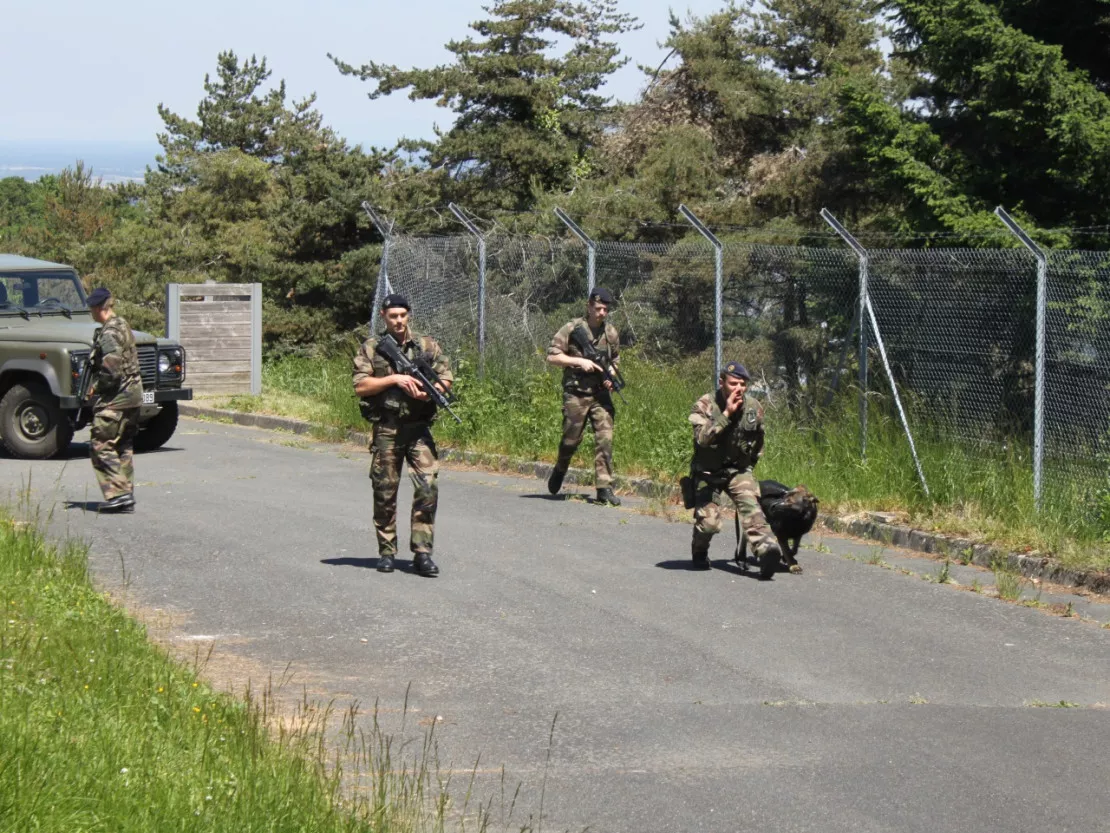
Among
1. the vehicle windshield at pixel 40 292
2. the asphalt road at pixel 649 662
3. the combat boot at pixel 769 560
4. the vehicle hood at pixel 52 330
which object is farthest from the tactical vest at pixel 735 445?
the vehicle windshield at pixel 40 292

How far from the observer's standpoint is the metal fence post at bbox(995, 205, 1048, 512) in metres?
10.8

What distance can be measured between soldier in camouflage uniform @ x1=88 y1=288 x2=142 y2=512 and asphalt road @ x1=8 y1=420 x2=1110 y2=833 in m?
0.29

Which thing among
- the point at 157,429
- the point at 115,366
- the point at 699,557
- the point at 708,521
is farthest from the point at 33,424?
the point at 708,521

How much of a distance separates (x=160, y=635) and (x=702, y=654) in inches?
115

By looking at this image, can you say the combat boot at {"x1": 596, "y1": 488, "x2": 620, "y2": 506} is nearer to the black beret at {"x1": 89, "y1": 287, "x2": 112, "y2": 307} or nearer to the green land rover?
the black beret at {"x1": 89, "y1": 287, "x2": 112, "y2": 307}

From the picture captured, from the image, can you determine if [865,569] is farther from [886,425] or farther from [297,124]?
[297,124]

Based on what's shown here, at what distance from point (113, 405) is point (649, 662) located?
6.05m

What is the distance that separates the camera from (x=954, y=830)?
520 cm

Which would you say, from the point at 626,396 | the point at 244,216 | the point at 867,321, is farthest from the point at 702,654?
the point at 244,216

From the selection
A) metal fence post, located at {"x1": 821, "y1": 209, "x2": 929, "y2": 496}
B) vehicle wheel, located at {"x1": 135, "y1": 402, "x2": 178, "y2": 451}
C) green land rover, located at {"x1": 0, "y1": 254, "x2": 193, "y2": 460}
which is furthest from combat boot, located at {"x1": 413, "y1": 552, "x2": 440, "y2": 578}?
vehicle wheel, located at {"x1": 135, "y1": 402, "x2": 178, "y2": 451}

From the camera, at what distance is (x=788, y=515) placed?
10039 mm

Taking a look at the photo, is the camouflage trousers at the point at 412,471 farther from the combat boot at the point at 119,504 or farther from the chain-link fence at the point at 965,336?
the chain-link fence at the point at 965,336

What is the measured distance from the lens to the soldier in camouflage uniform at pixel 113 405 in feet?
38.5

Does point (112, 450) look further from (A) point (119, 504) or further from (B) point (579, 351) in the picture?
(B) point (579, 351)
